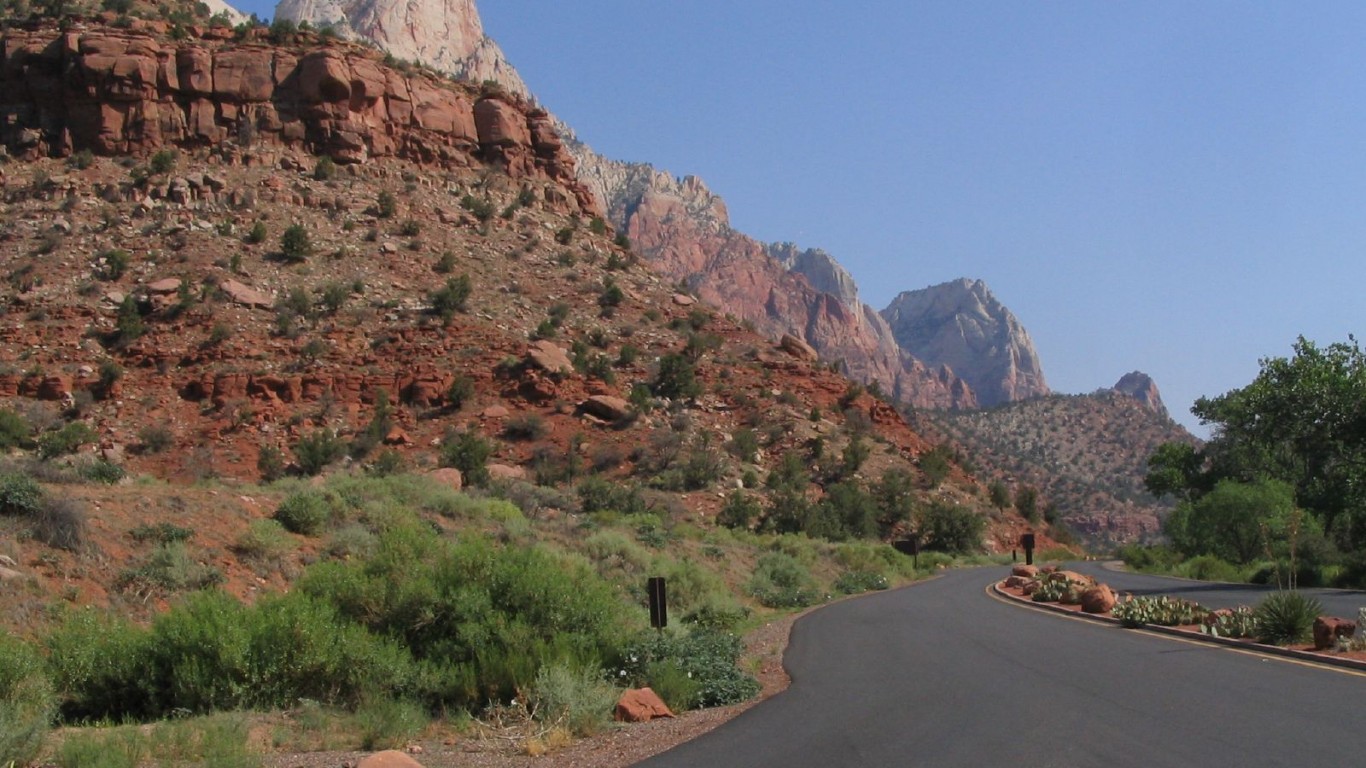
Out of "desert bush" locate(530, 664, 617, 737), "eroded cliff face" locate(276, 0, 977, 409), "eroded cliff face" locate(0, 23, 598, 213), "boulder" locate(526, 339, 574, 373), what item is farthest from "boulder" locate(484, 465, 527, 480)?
"eroded cliff face" locate(276, 0, 977, 409)

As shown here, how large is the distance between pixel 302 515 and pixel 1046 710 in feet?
54.1

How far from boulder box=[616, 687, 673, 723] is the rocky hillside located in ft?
246

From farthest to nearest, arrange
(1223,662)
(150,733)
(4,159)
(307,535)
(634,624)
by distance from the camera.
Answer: (4,159) < (307,535) < (634,624) < (1223,662) < (150,733)

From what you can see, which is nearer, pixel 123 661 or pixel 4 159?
pixel 123 661

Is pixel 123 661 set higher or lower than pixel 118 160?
lower

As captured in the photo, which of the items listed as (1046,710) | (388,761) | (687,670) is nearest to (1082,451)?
(687,670)

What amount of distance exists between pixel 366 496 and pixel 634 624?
37.5ft

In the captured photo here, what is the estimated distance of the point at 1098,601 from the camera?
74.6 feet

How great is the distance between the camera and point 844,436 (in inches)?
2259

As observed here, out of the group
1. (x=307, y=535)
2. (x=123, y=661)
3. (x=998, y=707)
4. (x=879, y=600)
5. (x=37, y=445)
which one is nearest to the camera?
(x=998, y=707)

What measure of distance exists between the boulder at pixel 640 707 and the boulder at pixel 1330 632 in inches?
→ 347

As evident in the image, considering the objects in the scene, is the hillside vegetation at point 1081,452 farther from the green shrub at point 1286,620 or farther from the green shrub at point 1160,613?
the green shrub at point 1286,620

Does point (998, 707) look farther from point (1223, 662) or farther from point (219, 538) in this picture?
point (219, 538)

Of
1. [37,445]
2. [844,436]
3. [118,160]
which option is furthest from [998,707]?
[118,160]
